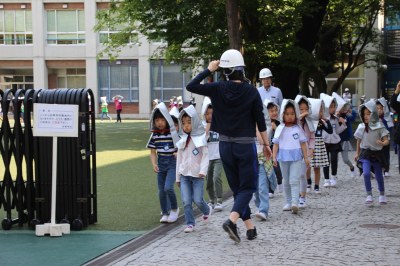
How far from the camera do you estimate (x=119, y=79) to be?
192 feet

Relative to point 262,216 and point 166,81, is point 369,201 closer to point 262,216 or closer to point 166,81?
point 262,216

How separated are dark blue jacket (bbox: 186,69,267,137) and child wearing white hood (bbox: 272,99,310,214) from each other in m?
2.33

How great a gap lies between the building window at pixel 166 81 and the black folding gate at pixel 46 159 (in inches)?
1914

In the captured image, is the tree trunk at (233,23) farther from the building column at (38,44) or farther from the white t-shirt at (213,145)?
the building column at (38,44)

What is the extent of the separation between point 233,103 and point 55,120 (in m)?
2.36

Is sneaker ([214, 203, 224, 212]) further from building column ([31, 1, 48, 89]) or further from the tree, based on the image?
building column ([31, 1, 48, 89])

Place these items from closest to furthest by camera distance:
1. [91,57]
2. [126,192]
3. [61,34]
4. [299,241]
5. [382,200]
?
[299,241] → [382,200] → [126,192] → [91,57] → [61,34]

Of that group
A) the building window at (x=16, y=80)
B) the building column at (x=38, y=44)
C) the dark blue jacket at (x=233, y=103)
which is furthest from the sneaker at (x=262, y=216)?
the building window at (x=16, y=80)

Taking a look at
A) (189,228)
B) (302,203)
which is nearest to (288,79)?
(302,203)

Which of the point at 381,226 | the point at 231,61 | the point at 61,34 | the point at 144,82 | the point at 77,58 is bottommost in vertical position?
the point at 381,226

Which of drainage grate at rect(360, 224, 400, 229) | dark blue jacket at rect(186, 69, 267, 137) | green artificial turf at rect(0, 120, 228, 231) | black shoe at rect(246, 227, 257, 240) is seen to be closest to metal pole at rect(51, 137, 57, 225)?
green artificial turf at rect(0, 120, 228, 231)

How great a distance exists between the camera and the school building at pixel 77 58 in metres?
57.7

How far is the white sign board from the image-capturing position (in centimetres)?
868

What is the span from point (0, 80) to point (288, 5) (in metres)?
39.0
